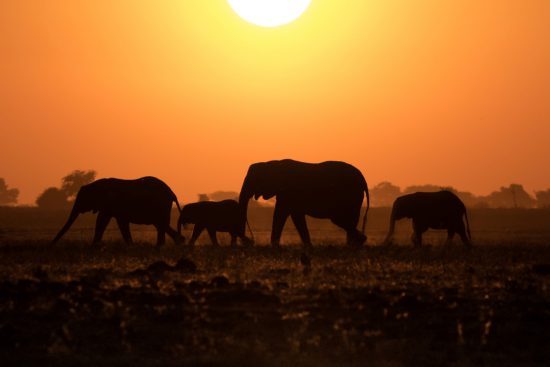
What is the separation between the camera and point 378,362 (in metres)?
8.84

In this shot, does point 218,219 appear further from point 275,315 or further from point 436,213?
point 275,315

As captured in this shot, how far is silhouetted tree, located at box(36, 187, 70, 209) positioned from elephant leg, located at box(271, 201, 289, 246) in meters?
92.9

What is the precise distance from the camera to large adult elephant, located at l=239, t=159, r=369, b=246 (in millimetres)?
25312

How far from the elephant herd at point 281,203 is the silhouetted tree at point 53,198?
8995 centimetres

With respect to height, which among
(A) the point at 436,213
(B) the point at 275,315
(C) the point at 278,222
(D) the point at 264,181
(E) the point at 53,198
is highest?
(E) the point at 53,198

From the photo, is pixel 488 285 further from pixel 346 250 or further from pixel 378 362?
pixel 346 250

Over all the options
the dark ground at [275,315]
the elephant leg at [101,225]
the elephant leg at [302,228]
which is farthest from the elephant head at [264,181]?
the dark ground at [275,315]

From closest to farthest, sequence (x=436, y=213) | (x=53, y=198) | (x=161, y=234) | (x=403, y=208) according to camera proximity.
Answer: (x=161, y=234) < (x=436, y=213) < (x=403, y=208) < (x=53, y=198)

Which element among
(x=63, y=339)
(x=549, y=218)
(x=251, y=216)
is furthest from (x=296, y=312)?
(x=251, y=216)

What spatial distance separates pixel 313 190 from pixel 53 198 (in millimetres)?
98807

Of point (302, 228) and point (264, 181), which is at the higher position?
point (264, 181)

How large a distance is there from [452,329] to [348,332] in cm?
123

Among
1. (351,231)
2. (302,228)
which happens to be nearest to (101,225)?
(302,228)

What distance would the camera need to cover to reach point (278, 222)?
24.7 metres
